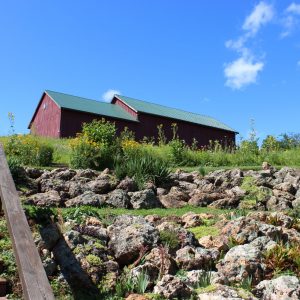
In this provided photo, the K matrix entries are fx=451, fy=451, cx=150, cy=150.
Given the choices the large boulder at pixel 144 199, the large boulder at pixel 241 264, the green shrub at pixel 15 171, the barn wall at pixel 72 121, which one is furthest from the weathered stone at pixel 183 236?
the barn wall at pixel 72 121

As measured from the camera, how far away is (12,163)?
10188 millimetres

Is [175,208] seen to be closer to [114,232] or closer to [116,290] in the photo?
[114,232]

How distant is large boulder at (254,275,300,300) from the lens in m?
4.23

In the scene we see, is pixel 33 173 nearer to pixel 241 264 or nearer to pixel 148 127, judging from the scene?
pixel 241 264

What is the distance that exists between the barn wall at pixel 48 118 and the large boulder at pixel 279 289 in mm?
26325

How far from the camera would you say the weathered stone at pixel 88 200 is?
8555mm

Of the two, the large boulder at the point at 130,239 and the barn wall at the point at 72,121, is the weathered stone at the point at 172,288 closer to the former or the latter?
the large boulder at the point at 130,239

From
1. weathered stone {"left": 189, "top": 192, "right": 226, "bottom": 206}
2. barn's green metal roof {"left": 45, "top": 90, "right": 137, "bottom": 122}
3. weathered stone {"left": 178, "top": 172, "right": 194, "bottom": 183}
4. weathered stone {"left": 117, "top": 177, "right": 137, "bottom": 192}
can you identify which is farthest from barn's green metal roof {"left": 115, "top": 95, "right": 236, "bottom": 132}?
weathered stone {"left": 189, "top": 192, "right": 226, "bottom": 206}

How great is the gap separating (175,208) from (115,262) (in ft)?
13.4

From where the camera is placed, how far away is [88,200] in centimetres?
871

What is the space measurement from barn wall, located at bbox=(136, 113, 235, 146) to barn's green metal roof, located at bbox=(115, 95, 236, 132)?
317 mm

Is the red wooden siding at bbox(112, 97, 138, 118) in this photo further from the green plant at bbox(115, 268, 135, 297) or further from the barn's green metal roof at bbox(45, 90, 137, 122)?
the green plant at bbox(115, 268, 135, 297)

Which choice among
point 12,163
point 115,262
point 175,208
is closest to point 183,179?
point 175,208

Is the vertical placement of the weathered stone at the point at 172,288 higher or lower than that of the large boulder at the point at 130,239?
lower
